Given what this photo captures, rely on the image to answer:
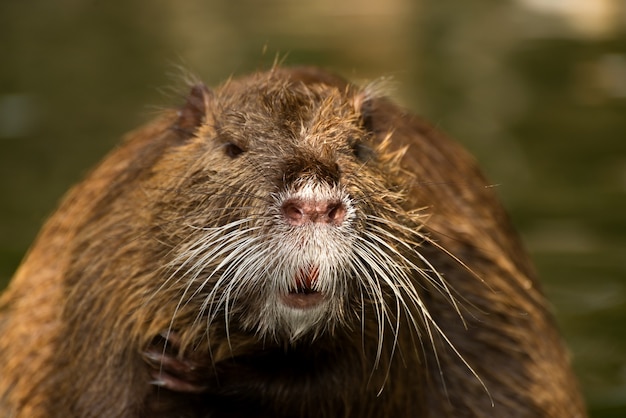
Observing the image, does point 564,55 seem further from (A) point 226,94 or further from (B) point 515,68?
(A) point 226,94

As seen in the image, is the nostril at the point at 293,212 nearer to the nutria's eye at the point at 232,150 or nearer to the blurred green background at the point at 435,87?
the nutria's eye at the point at 232,150

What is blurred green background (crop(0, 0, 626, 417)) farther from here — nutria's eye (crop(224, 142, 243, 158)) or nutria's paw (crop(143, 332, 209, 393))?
nutria's paw (crop(143, 332, 209, 393))

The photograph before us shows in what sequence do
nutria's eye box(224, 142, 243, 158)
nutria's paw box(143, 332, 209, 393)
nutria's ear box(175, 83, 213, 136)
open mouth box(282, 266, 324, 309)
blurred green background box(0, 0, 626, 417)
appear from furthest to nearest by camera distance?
blurred green background box(0, 0, 626, 417) < nutria's ear box(175, 83, 213, 136) < nutria's paw box(143, 332, 209, 393) < nutria's eye box(224, 142, 243, 158) < open mouth box(282, 266, 324, 309)

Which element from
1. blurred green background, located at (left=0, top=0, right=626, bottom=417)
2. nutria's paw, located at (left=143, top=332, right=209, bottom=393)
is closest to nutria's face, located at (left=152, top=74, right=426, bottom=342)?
nutria's paw, located at (left=143, top=332, right=209, bottom=393)

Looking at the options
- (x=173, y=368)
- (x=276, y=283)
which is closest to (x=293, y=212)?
(x=276, y=283)

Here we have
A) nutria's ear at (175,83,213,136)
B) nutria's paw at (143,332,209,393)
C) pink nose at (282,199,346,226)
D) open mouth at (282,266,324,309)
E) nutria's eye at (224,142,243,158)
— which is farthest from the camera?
nutria's ear at (175,83,213,136)

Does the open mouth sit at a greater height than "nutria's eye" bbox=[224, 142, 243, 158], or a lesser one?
lesser

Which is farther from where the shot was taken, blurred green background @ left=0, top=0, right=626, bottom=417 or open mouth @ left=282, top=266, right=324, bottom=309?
blurred green background @ left=0, top=0, right=626, bottom=417
